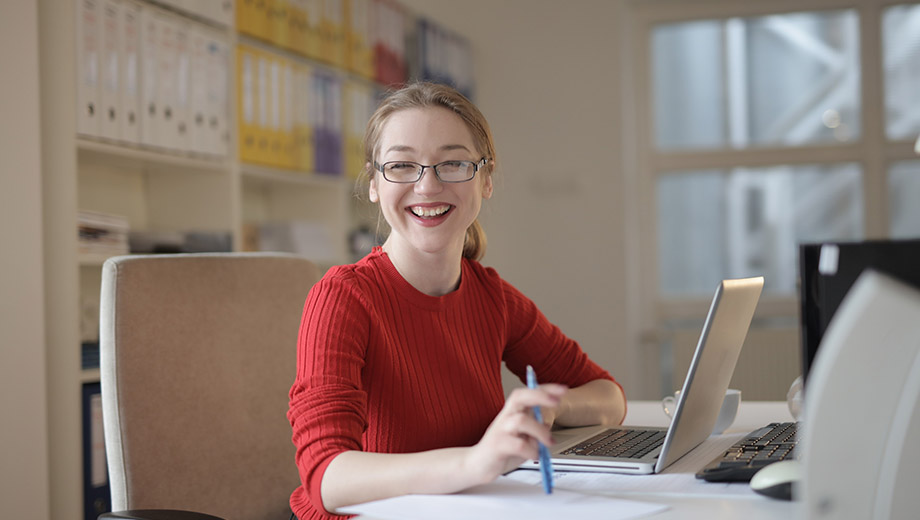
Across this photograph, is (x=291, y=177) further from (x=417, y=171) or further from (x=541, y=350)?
(x=417, y=171)

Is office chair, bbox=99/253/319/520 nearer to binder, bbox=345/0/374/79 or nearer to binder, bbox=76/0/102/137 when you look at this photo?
binder, bbox=76/0/102/137

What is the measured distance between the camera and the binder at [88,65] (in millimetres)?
2279

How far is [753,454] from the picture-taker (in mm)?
1238

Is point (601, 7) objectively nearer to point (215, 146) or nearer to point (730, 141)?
point (730, 141)

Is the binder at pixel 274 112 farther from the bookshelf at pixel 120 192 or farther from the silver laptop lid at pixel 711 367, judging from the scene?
the silver laptop lid at pixel 711 367

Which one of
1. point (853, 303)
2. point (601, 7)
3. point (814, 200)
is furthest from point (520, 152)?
point (853, 303)

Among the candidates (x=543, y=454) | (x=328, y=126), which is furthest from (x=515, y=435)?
(x=328, y=126)

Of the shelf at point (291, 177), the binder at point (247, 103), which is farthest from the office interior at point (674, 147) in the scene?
the binder at point (247, 103)

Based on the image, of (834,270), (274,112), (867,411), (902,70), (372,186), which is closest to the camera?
(867,411)

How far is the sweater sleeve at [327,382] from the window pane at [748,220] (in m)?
3.73

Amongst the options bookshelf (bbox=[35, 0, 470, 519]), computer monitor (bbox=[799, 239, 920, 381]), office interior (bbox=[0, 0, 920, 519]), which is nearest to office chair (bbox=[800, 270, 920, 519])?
computer monitor (bbox=[799, 239, 920, 381])

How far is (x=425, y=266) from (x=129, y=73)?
1415 millimetres

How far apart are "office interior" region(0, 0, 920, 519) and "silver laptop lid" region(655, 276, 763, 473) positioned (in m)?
3.14

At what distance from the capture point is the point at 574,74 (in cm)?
465
